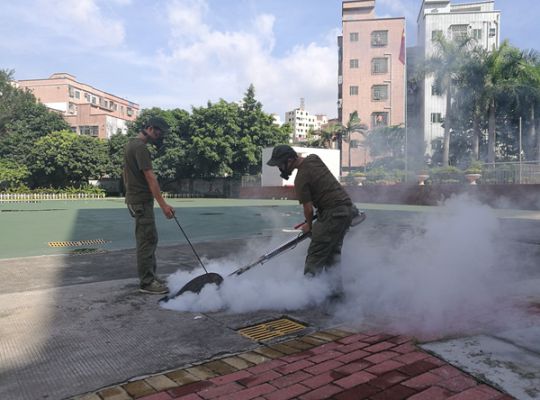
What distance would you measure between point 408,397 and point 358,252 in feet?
10.6

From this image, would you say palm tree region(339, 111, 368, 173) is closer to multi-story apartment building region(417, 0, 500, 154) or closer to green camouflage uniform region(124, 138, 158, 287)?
multi-story apartment building region(417, 0, 500, 154)

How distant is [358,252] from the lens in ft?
17.2

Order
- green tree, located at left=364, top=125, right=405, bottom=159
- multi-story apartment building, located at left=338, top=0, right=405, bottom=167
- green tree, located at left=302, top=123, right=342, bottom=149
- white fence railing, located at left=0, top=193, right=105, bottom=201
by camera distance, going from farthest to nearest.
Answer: multi-story apartment building, located at left=338, top=0, right=405, bottom=167 < green tree, located at left=302, top=123, right=342, bottom=149 < white fence railing, located at left=0, top=193, right=105, bottom=201 < green tree, located at left=364, top=125, right=405, bottom=159

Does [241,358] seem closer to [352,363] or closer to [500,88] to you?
[352,363]

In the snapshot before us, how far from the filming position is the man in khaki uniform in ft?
11.7

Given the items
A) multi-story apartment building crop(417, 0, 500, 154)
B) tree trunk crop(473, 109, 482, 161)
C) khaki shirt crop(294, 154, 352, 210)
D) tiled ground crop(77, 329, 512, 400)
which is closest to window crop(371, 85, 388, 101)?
multi-story apartment building crop(417, 0, 500, 154)

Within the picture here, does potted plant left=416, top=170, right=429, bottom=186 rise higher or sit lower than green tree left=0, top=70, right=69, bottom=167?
lower

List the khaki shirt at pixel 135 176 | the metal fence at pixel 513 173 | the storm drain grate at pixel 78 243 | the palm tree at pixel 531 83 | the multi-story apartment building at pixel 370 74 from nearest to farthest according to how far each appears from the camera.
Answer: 1. the khaki shirt at pixel 135 176
2. the storm drain grate at pixel 78 243
3. the palm tree at pixel 531 83
4. the metal fence at pixel 513 173
5. the multi-story apartment building at pixel 370 74

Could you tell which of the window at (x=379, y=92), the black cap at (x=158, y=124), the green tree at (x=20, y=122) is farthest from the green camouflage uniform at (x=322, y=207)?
the window at (x=379, y=92)

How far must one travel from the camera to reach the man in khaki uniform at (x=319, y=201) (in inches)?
140

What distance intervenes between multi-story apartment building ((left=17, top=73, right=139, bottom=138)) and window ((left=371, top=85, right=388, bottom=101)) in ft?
91.0

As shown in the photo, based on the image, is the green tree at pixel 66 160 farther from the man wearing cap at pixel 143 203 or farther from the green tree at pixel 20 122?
the man wearing cap at pixel 143 203

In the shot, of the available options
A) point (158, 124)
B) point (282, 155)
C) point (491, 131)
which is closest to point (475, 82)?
point (491, 131)

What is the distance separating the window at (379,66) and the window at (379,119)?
436cm
